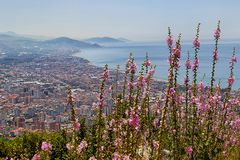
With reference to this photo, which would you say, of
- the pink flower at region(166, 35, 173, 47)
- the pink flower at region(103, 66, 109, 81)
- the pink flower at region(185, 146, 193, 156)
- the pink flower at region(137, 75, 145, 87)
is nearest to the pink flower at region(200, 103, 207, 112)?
the pink flower at region(185, 146, 193, 156)

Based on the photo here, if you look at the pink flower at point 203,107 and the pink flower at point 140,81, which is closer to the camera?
the pink flower at point 140,81

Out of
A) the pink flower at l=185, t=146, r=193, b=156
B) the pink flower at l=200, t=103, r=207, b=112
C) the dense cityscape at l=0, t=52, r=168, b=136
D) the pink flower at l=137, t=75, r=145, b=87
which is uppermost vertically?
the pink flower at l=137, t=75, r=145, b=87

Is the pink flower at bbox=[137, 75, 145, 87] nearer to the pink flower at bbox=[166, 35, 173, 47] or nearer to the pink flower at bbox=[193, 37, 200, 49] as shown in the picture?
the pink flower at bbox=[166, 35, 173, 47]

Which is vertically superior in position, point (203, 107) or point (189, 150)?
point (203, 107)

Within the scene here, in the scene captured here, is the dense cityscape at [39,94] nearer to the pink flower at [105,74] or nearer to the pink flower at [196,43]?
the pink flower at [196,43]

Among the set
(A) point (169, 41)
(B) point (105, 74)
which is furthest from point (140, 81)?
(A) point (169, 41)

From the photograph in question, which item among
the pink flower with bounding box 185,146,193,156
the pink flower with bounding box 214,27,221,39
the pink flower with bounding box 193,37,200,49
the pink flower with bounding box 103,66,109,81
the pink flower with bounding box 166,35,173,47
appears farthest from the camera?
the pink flower with bounding box 214,27,221,39

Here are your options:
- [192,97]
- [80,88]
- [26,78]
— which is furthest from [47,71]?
[192,97]

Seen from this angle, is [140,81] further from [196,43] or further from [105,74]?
[196,43]

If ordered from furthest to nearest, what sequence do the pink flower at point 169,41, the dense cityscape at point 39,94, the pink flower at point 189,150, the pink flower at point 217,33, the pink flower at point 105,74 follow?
1. the dense cityscape at point 39,94
2. the pink flower at point 217,33
3. the pink flower at point 189,150
4. the pink flower at point 169,41
5. the pink flower at point 105,74

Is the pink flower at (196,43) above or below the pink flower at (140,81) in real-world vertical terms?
above

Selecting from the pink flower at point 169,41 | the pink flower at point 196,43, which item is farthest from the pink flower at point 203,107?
the pink flower at point 169,41

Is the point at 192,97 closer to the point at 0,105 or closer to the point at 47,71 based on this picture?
the point at 0,105
